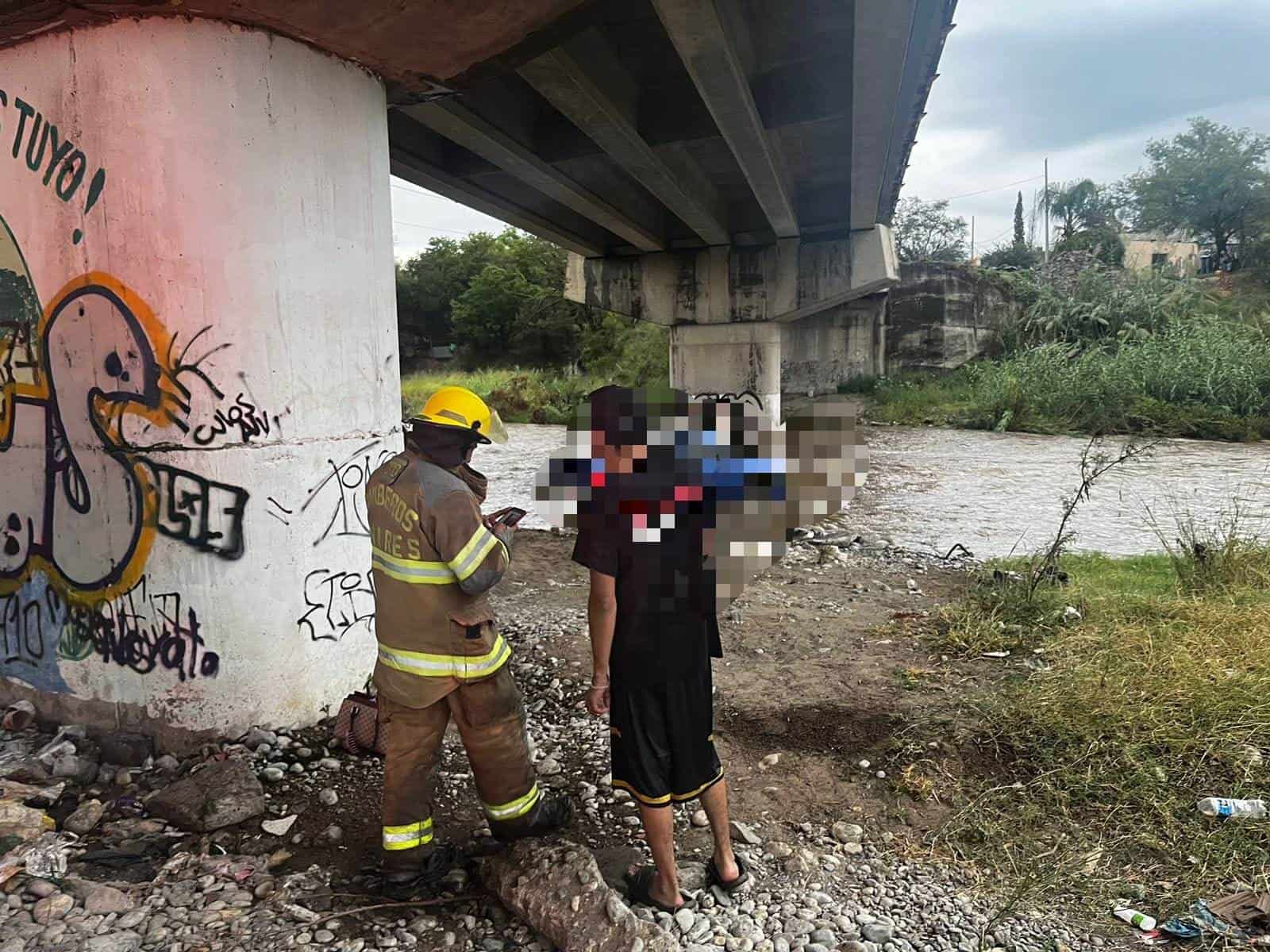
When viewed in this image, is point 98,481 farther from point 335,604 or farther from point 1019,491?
point 1019,491

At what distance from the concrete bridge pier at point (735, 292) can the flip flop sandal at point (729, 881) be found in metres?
12.4

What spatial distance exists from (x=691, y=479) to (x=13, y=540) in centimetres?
381

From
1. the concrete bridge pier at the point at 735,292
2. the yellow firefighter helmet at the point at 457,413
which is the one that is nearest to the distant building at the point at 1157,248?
the concrete bridge pier at the point at 735,292

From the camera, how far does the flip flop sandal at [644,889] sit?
2.85 metres

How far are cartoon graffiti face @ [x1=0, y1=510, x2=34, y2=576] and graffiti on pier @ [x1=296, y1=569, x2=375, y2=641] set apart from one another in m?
1.49

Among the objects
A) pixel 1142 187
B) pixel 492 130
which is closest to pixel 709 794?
pixel 492 130

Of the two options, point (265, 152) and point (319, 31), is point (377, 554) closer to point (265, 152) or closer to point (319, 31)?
point (265, 152)

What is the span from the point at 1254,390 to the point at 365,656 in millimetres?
21113

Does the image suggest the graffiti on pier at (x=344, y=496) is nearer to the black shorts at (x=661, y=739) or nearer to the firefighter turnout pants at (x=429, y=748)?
the firefighter turnout pants at (x=429, y=748)

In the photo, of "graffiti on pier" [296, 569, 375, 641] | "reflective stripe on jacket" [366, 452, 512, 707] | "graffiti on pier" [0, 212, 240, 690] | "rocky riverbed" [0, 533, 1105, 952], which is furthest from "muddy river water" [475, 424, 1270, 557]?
"reflective stripe on jacket" [366, 452, 512, 707]

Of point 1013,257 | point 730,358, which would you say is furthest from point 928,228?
point 730,358

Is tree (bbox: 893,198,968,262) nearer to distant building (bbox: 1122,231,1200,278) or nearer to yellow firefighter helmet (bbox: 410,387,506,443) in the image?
distant building (bbox: 1122,231,1200,278)

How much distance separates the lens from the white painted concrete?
3830 millimetres

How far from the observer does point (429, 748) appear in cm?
300
